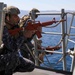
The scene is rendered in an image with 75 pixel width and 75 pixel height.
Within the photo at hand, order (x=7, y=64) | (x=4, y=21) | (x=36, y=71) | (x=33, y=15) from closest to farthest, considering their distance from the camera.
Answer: (x=4, y=21) → (x=7, y=64) → (x=36, y=71) → (x=33, y=15)

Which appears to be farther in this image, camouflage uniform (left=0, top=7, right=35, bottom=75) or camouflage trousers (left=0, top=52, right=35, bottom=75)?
camouflage trousers (left=0, top=52, right=35, bottom=75)

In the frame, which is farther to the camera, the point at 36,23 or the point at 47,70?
the point at 47,70

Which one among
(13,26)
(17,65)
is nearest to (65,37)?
(17,65)

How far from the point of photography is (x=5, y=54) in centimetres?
430

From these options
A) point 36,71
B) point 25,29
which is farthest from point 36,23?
point 36,71

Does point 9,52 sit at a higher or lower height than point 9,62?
higher

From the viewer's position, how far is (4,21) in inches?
159

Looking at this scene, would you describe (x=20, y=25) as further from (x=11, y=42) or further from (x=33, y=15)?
(x=33, y=15)

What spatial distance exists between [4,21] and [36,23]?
483 millimetres

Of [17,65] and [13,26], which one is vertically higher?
[13,26]

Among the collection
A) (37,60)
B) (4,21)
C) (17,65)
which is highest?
(4,21)

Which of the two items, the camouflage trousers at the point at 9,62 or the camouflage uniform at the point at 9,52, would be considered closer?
the camouflage uniform at the point at 9,52

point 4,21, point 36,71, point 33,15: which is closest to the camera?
point 4,21

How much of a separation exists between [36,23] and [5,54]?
2.08 feet
